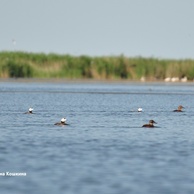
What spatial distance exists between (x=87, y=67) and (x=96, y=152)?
204 feet

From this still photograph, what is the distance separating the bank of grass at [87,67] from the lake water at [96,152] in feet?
133

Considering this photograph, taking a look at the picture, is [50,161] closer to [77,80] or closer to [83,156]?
[83,156]

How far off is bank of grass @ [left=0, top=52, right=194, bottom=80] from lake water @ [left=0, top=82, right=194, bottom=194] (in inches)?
1593

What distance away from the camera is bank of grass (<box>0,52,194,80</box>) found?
283 feet

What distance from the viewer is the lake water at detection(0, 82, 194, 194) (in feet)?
65.3

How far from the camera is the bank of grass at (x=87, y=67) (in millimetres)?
86125

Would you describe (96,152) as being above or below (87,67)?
above

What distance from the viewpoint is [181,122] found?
37.4 meters

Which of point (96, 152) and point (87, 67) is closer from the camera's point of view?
point (96, 152)

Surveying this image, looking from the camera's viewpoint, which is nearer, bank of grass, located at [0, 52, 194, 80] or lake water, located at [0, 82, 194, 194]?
lake water, located at [0, 82, 194, 194]

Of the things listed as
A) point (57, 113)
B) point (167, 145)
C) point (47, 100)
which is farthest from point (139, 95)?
point (167, 145)

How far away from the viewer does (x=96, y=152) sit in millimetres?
25203

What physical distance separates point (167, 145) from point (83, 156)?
155 inches

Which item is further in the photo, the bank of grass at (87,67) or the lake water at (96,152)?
the bank of grass at (87,67)
